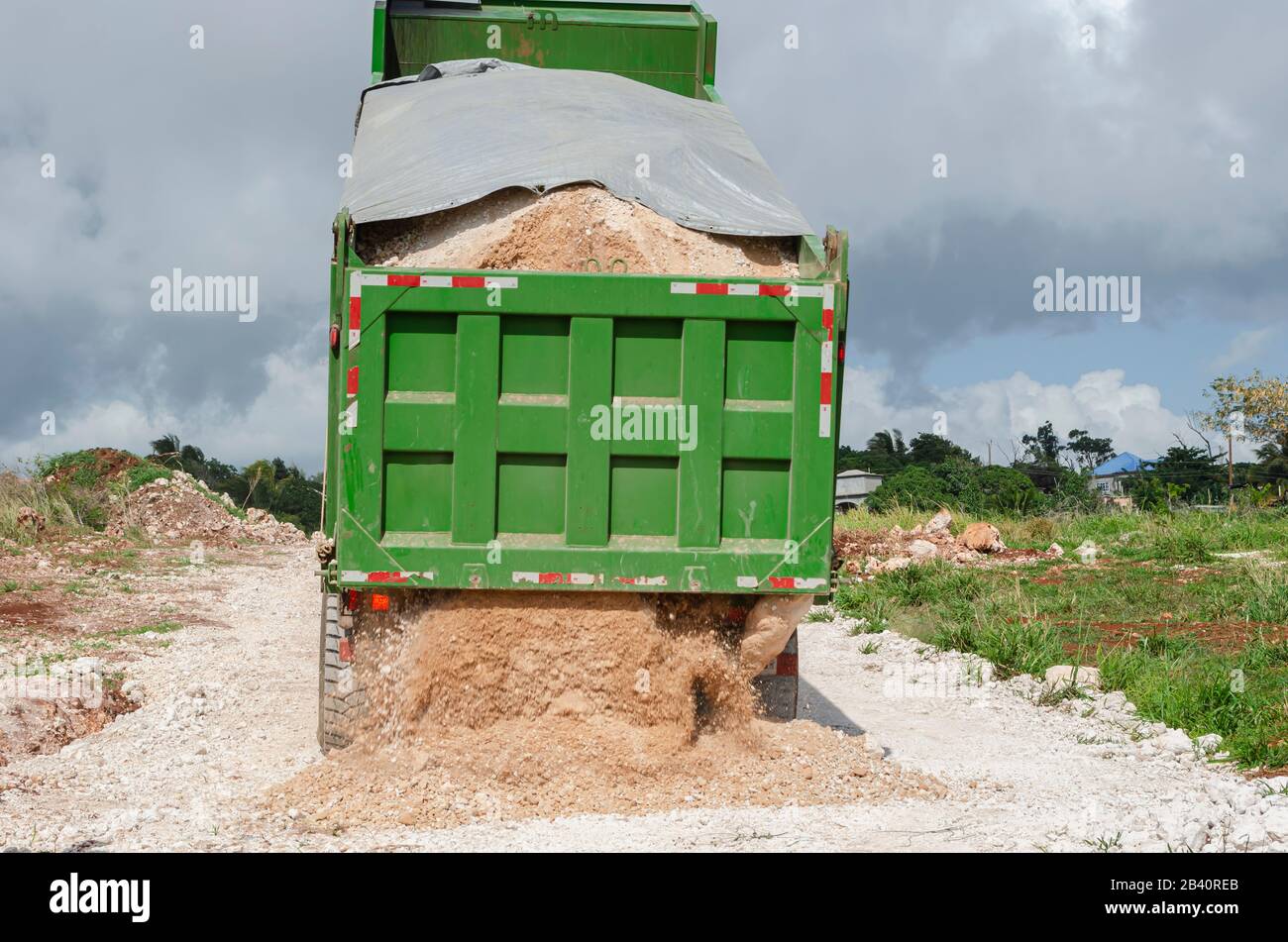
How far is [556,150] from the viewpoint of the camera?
618cm

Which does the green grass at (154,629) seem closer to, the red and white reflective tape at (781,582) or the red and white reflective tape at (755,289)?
the red and white reflective tape at (781,582)

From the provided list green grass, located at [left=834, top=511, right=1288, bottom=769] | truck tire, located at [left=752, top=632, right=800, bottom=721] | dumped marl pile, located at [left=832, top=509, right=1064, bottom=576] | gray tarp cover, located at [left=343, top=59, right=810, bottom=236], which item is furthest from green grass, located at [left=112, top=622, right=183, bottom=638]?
dumped marl pile, located at [left=832, top=509, right=1064, bottom=576]

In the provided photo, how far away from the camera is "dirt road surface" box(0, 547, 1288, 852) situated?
454 centimetres

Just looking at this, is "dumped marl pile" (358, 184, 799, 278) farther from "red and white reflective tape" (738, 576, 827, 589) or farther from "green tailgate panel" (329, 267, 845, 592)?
"red and white reflective tape" (738, 576, 827, 589)

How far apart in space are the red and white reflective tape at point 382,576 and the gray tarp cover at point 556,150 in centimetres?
166

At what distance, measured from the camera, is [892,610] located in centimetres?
1148

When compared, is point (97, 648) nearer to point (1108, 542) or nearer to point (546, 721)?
point (546, 721)

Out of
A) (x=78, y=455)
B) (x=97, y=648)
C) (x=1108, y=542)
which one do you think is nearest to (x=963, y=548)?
(x=1108, y=542)

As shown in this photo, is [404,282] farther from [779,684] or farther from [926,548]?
[926,548]

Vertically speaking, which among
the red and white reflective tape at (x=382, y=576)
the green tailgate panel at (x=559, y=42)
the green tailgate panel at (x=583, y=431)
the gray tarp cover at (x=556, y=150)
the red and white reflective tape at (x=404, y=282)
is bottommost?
the red and white reflective tape at (x=382, y=576)

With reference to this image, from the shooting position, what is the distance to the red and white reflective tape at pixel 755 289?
210 inches

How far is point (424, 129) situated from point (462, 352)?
2.17 metres

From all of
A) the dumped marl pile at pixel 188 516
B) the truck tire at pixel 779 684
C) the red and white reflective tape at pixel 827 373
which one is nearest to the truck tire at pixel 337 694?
the truck tire at pixel 779 684

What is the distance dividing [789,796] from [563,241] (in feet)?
8.85
